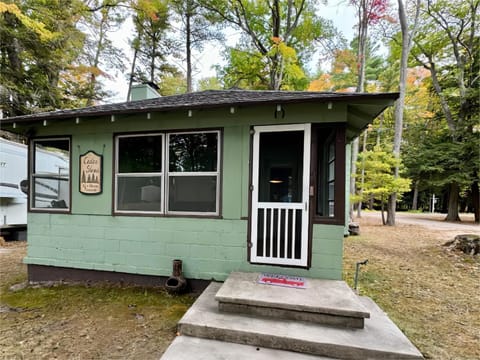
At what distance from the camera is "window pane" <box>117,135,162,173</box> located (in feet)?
13.0

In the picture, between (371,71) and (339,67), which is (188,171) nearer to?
(339,67)

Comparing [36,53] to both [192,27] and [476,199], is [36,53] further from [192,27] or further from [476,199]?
[476,199]

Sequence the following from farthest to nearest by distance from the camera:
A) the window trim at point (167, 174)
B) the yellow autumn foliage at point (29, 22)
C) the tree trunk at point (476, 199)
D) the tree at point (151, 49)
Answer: the tree at point (151, 49) → the tree trunk at point (476, 199) → the yellow autumn foliage at point (29, 22) → the window trim at point (167, 174)

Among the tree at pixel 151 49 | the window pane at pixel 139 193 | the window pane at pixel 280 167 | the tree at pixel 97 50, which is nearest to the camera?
the window pane at pixel 280 167

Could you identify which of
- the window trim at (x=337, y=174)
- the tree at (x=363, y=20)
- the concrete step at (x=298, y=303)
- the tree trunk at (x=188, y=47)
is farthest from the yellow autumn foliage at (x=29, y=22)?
the tree at (x=363, y=20)

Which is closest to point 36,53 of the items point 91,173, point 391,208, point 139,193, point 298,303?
point 91,173

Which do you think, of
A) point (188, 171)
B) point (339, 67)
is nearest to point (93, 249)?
point (188, 171)

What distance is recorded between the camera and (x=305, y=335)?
7.38ft

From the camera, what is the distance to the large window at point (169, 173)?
3750mm

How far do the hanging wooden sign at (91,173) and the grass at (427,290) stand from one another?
15.1ft

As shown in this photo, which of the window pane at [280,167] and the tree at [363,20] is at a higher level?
the tree at [363,20]

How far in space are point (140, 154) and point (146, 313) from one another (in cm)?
237

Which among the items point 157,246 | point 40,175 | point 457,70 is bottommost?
point 157,246

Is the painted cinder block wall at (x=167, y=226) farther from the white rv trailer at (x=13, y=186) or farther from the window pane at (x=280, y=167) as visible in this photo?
the white rv trailer at (x=13, y=186)
